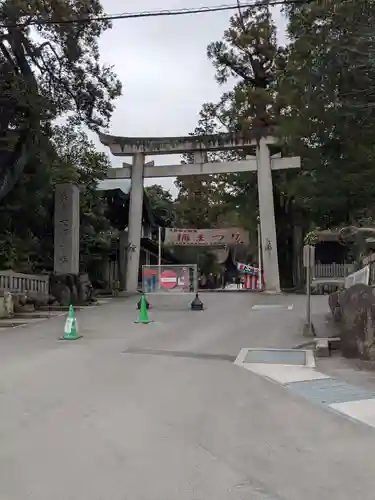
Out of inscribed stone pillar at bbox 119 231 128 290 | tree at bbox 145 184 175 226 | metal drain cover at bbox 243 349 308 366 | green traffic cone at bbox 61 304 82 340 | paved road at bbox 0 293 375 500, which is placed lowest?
paved road at bbox 0 293 375 500

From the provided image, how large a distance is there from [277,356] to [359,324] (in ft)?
5.57

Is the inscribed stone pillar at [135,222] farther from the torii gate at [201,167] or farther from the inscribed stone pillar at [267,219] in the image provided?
the inscribed stone pillar at [267,219]

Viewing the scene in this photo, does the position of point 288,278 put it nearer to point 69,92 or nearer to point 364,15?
point 69,92

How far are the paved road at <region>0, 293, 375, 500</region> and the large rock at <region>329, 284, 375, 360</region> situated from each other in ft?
8.04

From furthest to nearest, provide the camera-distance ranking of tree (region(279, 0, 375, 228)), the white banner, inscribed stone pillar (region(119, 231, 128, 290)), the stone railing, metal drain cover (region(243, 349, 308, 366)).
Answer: the white banner
inscribed stone pillar (region(119, 231, 128, 290))
the stone railing
tree (region(279, 0, 375, 228))
metal drain cover (region(243, 349, 308, 366))

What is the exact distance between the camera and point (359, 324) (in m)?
11.4

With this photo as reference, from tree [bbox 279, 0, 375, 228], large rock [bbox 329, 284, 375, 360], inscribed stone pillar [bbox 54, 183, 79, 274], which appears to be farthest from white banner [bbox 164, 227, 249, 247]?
large rock [bbox 329, 284, 375, 360]

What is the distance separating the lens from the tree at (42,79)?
2009 centimetres

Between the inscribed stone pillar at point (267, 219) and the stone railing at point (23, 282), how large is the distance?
39.2 ft

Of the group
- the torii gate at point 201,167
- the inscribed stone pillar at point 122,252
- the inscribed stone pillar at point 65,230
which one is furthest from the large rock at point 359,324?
the inscribed stone pillar at point 122,252

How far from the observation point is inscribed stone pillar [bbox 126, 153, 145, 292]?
31500mm

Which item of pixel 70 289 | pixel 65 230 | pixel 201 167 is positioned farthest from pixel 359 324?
pixel 201 167

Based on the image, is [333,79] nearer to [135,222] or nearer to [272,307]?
[272,307]

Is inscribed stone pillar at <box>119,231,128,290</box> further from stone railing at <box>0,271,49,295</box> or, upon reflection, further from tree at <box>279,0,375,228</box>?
tree at <box>279,0,375,228</box>
